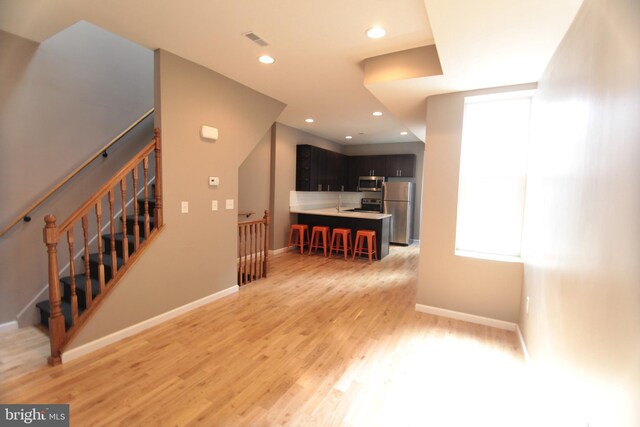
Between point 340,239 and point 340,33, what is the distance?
4.41m

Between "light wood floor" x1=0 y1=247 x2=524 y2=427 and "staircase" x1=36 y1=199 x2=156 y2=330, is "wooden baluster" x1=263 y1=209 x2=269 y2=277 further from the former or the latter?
"staircase" x1=36 y1=199 x2=156 y2=330

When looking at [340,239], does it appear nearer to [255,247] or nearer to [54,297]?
[255,247]

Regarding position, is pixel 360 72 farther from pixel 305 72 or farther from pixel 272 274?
pixel 272 274

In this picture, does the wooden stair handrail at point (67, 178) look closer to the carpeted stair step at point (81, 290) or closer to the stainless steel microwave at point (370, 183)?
the carpeted stair step at point (81, 290)

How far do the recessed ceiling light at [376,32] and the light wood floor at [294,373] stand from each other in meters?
2.73

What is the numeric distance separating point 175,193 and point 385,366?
2594mm

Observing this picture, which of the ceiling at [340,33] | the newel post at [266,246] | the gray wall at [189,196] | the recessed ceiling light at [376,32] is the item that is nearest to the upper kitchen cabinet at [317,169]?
the newel post at [266,246]

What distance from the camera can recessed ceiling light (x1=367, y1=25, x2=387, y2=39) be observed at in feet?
7.80

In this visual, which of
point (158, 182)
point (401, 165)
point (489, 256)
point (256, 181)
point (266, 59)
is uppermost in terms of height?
point (266, 59)

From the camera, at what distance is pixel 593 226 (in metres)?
1.28

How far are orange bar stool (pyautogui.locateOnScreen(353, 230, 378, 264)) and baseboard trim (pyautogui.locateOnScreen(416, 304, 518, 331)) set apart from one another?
223 centimetres

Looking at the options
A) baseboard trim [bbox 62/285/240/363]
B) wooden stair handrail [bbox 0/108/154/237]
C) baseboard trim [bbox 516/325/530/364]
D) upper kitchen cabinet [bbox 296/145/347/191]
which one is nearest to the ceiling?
wooden stair handrail [bbox 0/108/154/237]

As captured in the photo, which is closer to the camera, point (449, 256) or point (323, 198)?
point (449, 256)

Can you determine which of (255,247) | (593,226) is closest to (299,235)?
(255,247)
